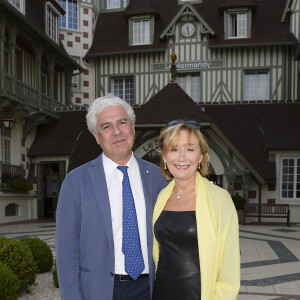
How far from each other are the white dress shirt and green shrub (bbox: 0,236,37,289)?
2.93 metres

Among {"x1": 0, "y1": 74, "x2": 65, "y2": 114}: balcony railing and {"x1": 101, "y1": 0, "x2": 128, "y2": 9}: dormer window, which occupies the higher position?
{"x1": 101, "y1": 0, "x2": 128, "y2": 9}: dormer window

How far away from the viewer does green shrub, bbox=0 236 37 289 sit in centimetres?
470

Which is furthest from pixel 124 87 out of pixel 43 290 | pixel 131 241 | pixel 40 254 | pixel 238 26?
pixel 131 241

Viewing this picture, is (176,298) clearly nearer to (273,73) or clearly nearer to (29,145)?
(29,145)

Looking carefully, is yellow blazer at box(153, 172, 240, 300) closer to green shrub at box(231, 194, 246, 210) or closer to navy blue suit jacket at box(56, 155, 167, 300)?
navy blue suit jacket at box(56, 155, 167, 300)

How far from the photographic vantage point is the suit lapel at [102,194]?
2.28m

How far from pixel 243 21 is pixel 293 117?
5.30 metres

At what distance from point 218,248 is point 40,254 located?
4252mm

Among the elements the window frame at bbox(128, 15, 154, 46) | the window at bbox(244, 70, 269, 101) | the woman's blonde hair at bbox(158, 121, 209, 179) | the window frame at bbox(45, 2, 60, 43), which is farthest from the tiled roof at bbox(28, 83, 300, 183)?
the woman's blonde hair at bbox(158, 121, 209, 179)

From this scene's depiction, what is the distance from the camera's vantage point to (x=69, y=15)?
17.9 meters

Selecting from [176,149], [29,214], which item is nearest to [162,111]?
[29,214]

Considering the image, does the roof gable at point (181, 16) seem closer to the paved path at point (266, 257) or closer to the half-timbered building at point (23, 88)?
the half-timbered building at point (23, 88)

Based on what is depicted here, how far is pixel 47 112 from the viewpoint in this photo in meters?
14.4

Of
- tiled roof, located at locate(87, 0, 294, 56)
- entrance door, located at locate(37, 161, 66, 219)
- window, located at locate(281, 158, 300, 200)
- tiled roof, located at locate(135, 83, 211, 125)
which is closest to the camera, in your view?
tiled roof, located at locate(135, 83, 211, 125)
